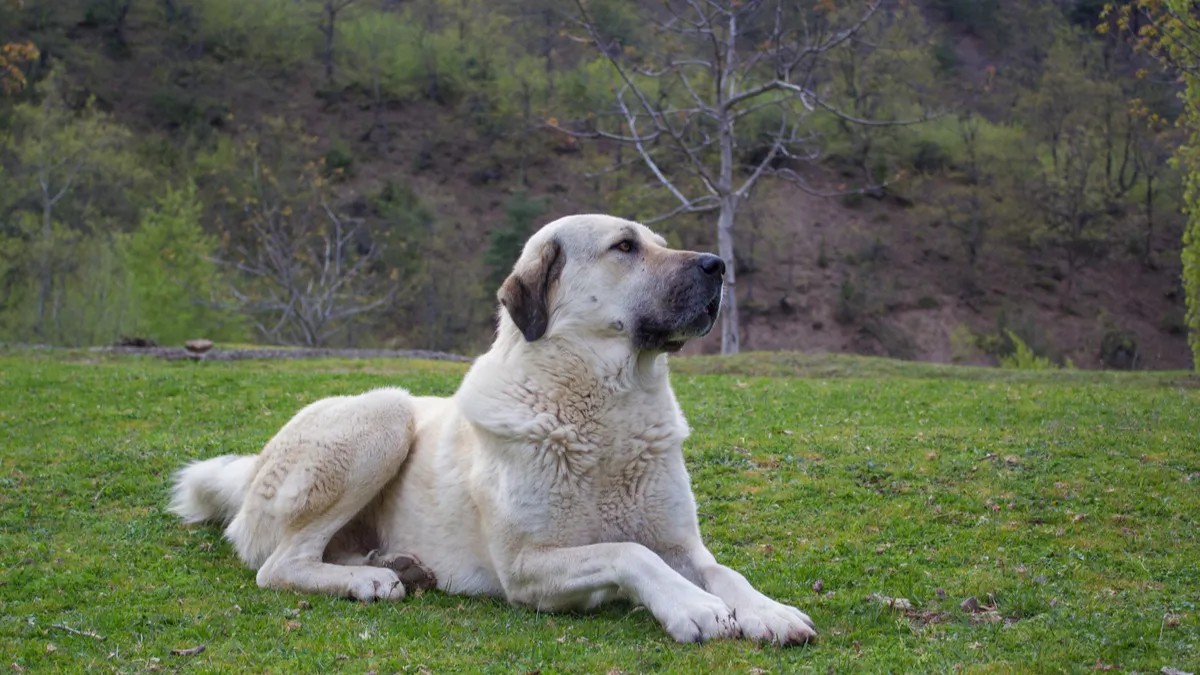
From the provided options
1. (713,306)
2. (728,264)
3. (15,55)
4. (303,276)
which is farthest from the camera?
(303,276)

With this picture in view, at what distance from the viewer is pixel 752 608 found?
4.49m

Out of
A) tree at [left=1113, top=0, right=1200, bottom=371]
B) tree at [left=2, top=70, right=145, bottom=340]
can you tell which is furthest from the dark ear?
tree at [left=2, top=70, right=145, bottom=340]

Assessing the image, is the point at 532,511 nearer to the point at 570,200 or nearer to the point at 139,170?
the point at 139,170

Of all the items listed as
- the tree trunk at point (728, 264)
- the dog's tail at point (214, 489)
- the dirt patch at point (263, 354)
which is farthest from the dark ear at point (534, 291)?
the tree trunk at point (728, 264)

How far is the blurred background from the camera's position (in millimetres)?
36625

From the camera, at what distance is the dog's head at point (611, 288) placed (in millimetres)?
5176

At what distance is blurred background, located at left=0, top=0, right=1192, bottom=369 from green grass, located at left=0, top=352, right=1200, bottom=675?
21838 millimetres

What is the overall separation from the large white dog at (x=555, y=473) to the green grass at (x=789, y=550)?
201 millimetres

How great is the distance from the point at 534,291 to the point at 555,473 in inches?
37.3

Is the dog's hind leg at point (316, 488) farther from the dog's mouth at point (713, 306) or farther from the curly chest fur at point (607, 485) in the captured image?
the dog's mouth at point (713, 306)

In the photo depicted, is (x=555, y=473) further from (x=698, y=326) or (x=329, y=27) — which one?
(x=329, y=27)

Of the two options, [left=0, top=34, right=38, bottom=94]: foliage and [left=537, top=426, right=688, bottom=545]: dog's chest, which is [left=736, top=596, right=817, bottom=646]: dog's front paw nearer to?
[left=537, top=426, right=688, bottom=545]: dog's chest

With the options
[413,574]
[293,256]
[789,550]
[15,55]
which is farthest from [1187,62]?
[293,256]

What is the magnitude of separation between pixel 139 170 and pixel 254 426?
114 feet
